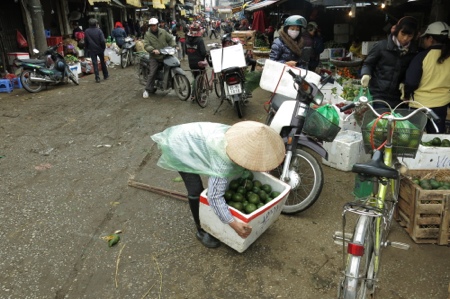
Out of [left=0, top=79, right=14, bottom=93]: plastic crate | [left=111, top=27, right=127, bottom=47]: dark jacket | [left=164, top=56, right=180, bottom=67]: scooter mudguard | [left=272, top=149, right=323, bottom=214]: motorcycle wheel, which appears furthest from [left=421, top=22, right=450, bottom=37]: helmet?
[left=111, top=27, right=127, bottom=47]: dark jacket

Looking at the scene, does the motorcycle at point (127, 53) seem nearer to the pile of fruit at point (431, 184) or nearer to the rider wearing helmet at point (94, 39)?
the rider wearing helmet at point (94, 39)

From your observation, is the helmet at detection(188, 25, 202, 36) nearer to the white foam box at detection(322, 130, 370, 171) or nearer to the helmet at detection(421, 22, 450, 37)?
the white foam box at detection(322, 130, 370, 171)

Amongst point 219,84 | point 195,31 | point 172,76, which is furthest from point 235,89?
point 172,76

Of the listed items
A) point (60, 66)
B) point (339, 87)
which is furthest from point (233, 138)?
point (60, 66)

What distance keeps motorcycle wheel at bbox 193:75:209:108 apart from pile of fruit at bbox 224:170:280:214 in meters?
5.08

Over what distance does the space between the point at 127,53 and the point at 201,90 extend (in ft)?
27.5

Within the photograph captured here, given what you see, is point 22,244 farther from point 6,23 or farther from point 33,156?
point 6,23

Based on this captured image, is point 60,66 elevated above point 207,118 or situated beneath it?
elevated above

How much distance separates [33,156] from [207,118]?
3.36 metres

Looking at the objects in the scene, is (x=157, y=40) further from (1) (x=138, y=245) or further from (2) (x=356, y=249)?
(2) (x=356, y=249)

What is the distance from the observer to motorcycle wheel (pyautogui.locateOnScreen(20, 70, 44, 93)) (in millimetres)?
9784

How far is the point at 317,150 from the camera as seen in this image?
3.80 meters

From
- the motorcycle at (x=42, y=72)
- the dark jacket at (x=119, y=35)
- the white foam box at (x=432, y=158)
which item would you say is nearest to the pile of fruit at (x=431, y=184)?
the white foam box at (x=432, y=158)

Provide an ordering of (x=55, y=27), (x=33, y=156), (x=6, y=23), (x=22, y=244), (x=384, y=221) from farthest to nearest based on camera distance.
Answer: (x=55, y=27)
(x=6, y=23)
(x=33, y=156)
(x=22, y=244)
(x=384, y=221)
